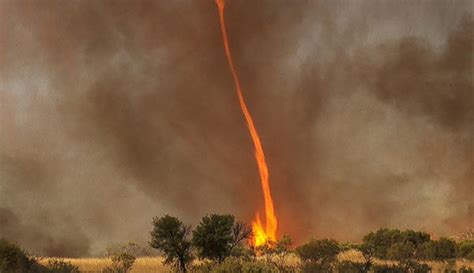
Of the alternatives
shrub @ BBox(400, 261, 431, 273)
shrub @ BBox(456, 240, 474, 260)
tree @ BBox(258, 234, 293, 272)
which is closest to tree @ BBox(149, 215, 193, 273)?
tree @ BBox(258, 234, 293, 272)

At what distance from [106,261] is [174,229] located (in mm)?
15821

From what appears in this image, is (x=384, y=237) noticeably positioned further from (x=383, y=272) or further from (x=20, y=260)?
(x=20, y=260)

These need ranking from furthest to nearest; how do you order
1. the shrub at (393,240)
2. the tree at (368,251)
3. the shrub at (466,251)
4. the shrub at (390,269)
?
1. the shrub at (466,251)
2. the shrub at (393,240)
3. the tree at (368,251)
4. the shrub at (390,269)

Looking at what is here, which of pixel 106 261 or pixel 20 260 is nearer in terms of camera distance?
pixel 20 260

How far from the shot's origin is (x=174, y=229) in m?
55.5

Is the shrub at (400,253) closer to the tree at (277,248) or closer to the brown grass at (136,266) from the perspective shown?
the tree at (277,248)

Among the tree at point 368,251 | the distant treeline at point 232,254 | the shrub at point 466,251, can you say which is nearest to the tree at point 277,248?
the distant treeline at point 232,254

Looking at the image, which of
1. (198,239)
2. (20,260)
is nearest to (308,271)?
(198,239)

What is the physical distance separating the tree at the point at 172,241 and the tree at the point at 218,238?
1.22 m

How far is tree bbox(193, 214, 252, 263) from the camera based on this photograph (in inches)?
2210

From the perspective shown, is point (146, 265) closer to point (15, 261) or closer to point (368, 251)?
point (15, 261)

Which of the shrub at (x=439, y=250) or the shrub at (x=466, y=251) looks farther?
the shrub at (x=466, y=251)

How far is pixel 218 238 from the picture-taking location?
56156 millimetres

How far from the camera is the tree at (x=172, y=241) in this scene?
180 feet
